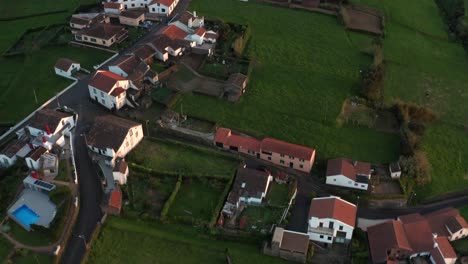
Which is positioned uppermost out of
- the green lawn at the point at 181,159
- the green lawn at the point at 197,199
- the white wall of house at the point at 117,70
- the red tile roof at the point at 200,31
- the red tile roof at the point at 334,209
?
the red tile roof at the point at 200,31

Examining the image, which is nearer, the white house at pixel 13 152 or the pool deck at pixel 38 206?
the pool deck at pixel 38 206

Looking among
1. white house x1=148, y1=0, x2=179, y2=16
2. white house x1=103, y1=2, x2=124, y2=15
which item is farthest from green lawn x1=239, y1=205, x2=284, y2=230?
white house x1=103, y1=2, x2=124, y2=15

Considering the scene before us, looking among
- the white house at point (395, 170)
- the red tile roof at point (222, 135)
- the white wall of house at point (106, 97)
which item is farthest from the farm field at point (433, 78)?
the white wall of house at point (106, 97)

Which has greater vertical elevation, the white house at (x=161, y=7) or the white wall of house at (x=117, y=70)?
the white house at (x=161, y=7)

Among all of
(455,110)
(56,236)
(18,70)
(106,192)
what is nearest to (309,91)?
(455,110)

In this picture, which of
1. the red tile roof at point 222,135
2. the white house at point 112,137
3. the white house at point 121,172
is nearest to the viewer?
the white house at point 121,172

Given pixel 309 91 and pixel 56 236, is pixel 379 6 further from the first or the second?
pixel 56 236

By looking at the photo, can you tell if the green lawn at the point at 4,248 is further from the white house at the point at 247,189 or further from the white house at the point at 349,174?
the white house at the point at 349,174

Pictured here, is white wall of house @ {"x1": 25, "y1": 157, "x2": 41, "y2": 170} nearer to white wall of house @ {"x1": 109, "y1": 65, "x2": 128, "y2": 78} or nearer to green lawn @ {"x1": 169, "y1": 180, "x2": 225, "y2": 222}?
green lawn @ {"x1": 169, "y1": 180, "x2": 225, "y2": 222}
